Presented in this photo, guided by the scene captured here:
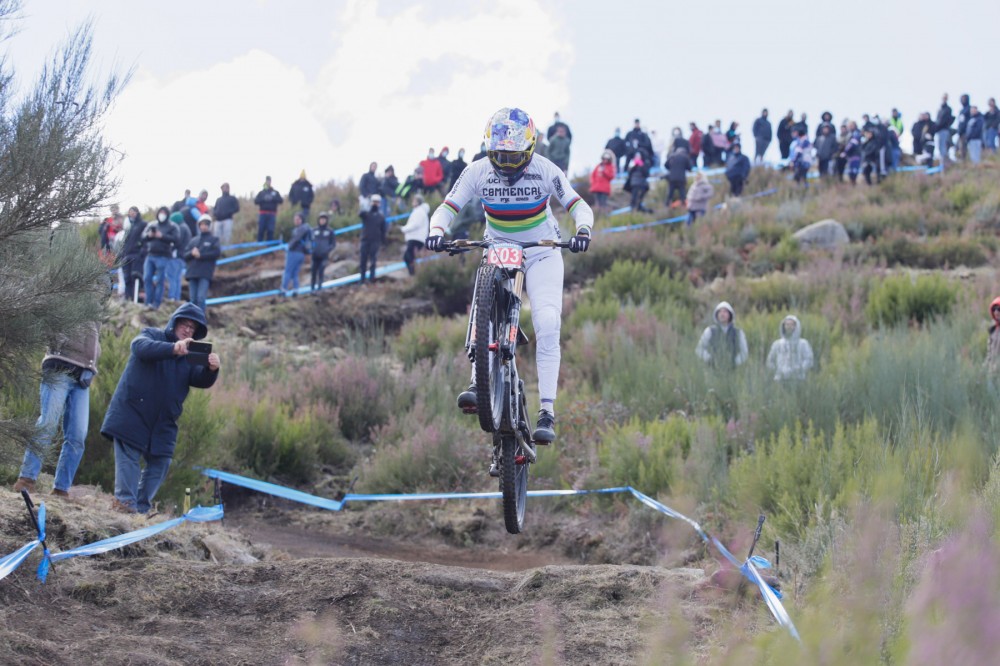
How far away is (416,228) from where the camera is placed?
24719 millimetres

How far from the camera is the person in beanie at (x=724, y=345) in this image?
15711 mm

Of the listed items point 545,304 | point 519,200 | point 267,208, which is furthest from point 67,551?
point 267,208

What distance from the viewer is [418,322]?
74.3 feet

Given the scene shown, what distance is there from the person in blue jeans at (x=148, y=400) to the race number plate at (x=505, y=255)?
10.6 feet

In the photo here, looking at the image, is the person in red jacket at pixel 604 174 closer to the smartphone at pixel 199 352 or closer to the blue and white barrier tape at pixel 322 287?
the blue and white barrier tape at pixel 322 287

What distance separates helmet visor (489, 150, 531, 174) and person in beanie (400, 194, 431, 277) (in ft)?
52.1

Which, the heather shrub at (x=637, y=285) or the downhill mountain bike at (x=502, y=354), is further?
the heather shrub at (x=637, y=285)

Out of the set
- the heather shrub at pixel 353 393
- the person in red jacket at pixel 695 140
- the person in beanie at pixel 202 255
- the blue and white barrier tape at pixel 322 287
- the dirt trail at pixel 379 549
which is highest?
the person in red jacket at pixel 695 140

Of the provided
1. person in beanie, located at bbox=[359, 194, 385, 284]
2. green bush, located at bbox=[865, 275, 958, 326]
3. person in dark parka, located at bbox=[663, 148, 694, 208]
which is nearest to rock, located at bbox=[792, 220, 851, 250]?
person in dark parka, located at bbox=[663, 148, 694, 208]

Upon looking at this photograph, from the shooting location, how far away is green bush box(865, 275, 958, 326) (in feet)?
65.8

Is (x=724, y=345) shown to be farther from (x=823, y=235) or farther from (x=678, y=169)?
(x=678, y=169)

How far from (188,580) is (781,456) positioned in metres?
6.54

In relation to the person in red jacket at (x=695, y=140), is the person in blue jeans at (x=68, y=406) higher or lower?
lower

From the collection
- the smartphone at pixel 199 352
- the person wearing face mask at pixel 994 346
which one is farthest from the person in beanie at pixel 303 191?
the smartphone at pixel 199 352
